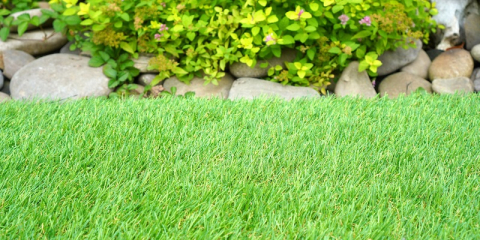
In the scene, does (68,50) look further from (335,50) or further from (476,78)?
(476,78)

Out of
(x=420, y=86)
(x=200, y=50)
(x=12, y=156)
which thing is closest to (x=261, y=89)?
A: (x=200, y=50)

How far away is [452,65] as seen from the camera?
4469 millimetres

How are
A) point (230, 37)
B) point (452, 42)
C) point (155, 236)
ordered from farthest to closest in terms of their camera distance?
point (452, 42) < point (230, 37) < point (155, 236)

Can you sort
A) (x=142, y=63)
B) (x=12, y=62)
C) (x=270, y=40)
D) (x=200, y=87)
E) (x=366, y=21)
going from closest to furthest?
(x=270, y=40)
(x=366, y=21)
(x=200, y=87)
(x=142, y=63)
(x=12, y=62)

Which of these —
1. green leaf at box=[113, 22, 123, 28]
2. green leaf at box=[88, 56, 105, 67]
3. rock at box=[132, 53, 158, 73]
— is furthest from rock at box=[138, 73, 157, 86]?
green leaf at box=[113, 22, 123, 28]

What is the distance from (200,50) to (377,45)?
1641 millimetres

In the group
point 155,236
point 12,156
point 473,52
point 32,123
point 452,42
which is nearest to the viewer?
point 155,236

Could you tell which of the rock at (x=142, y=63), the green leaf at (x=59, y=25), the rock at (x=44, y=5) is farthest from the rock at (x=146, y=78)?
the rock at (x=44, y=5)

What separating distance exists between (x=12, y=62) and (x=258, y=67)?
8.00 ft

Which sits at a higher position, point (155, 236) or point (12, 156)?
point (155, 236)

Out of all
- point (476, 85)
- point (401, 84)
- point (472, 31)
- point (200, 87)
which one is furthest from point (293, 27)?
point (472, 31)

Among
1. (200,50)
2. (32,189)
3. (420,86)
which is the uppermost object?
(32,189)

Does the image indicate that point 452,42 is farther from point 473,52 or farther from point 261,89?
point 261,89

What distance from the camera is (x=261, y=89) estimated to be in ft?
12.8
